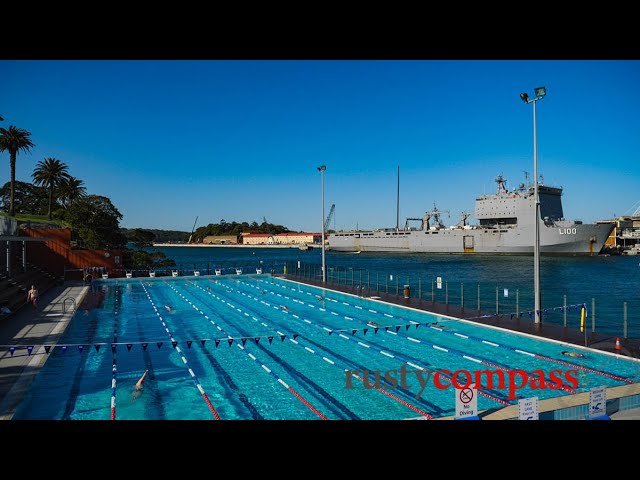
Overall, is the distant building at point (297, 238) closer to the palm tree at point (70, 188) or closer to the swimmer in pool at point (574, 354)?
the palm tree at point (70, 188)

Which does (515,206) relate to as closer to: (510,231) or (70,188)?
(510,231)

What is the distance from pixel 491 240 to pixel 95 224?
68480 mm

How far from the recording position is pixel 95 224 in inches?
1690

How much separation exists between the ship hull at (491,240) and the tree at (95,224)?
6490 cm

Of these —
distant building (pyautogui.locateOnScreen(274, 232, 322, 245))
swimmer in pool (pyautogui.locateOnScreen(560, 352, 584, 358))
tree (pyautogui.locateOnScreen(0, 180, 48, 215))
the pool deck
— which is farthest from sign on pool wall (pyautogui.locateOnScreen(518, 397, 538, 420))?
distant building (pyautogui.locateOnScreen(274, 232, 322, 245))

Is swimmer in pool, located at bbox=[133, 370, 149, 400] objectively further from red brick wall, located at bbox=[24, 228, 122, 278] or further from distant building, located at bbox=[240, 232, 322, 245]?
distant building, located at bbox=[240, 232, 322, 245]

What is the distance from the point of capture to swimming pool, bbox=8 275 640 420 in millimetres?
9281

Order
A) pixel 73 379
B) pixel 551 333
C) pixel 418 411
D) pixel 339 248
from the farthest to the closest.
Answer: pixel 339 248 < pixel 551 333 < pixel 73 379 < pixel 418 411

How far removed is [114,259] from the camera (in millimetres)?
36938
